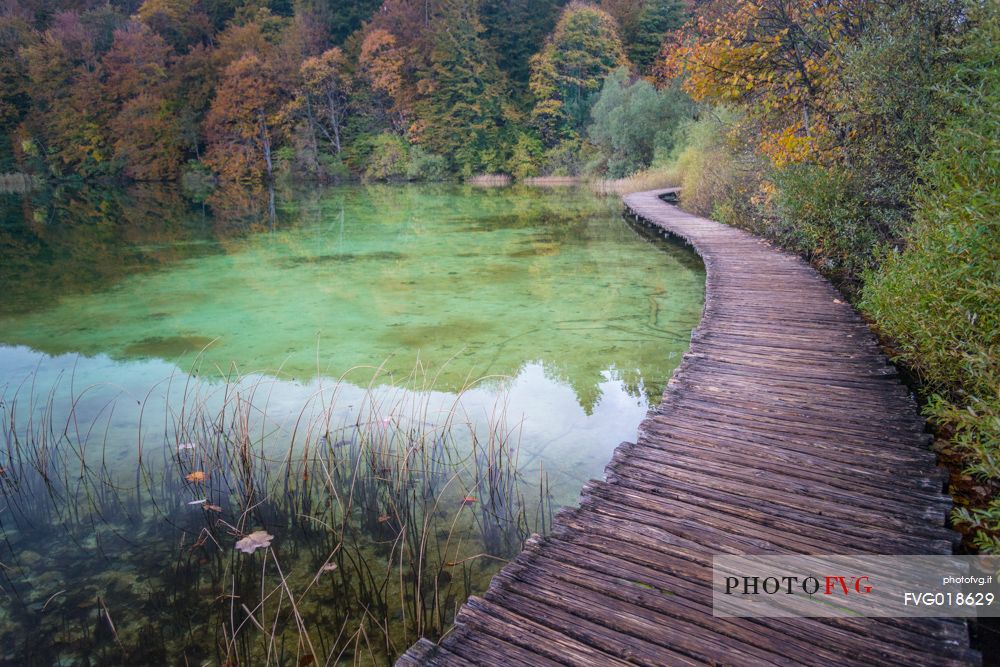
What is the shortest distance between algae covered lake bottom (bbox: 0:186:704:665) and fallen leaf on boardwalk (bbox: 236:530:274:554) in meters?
0.05

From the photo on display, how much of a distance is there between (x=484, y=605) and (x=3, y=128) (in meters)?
42.5

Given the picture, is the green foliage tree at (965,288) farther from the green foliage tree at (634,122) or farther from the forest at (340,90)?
the green foliage tree at (634,122)

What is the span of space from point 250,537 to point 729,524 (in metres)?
2.15

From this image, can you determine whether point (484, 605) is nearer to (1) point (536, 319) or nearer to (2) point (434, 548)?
(2) point (434, 548)

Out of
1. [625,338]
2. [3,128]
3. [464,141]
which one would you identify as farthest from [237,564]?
[3,128]

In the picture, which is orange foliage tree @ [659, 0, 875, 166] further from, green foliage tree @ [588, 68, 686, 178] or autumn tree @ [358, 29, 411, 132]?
autumn tree @ [358, 29, 411, 132]

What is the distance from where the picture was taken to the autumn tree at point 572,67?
32.2 m

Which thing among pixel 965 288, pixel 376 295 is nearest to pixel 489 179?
pixel 376 295

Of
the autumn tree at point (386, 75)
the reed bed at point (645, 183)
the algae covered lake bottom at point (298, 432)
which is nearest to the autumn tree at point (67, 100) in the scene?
the autumn tree at point (386, 75)

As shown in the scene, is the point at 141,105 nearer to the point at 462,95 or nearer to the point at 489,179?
the point at 462,95

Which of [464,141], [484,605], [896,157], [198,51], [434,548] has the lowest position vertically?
[434,548]

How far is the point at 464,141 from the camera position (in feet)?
111

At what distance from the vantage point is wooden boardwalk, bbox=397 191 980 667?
1.65m

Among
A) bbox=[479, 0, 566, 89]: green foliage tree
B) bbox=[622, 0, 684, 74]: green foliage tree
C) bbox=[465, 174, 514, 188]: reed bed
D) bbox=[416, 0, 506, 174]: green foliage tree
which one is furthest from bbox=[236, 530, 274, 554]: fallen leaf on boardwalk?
bbox=[622, 0, 684, 74]: green foliage tree
